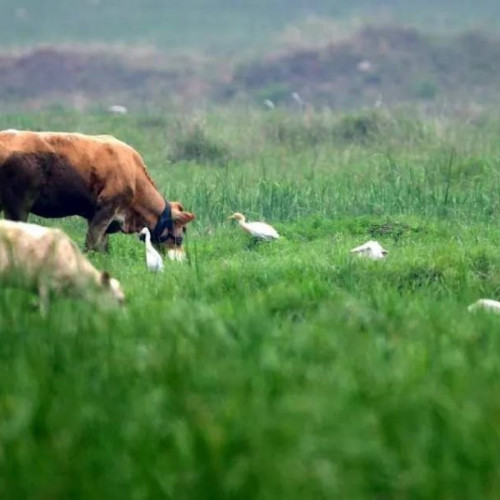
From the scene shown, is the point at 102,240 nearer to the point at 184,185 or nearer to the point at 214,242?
the point at 214,242

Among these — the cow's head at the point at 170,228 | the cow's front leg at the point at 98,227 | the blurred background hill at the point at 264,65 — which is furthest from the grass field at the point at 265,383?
the blurred background hill at the point at 264,65

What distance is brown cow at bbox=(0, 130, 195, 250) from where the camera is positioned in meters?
10.3

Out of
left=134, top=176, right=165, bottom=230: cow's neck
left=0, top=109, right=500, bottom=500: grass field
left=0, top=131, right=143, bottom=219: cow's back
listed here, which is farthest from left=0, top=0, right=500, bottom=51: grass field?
left=0, top=109, right=500, bottom=500: grass field

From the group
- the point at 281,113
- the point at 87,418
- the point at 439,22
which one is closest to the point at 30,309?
the point at 87,418

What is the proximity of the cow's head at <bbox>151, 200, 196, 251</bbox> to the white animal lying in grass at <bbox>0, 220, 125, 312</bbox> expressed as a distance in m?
4.47

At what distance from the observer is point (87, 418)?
478 centimetres

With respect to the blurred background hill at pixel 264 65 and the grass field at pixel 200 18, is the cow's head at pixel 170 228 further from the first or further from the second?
the grass field at pixel 200 18

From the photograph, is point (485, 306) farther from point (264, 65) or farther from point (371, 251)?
point (264, 65)

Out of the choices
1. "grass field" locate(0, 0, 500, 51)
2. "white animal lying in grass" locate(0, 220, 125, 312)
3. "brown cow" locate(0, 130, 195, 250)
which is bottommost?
"grass field" locate(0, 0, 500, 51)

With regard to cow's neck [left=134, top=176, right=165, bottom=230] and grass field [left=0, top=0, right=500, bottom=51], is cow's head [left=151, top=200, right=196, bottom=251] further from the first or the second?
grass field [left=0, top=0, right=500, bottom=51]

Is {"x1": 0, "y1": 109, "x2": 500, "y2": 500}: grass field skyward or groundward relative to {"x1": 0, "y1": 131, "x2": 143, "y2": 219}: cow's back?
skyward

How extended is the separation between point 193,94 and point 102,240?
21702mm

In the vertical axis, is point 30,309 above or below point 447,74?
above

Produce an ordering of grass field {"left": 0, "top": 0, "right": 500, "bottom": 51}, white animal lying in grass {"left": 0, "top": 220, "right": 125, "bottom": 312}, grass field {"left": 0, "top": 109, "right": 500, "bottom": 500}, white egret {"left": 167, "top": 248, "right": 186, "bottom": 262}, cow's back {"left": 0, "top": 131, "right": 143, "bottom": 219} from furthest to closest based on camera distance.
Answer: grass field {"left": 0, "top": 0, "right": 500, "bottom": 51} < white egret {"left": 167, "top": 248, "right": 186, "bottom": 262} < cow's back {"left": 0, "top": 131, "right": 143, "bottom": 219} < white animal lying in grass {"left": 0, "top": 220, "right": 125, "bottom": 312} < grass field {"left": 0, "top": 109, "right": 500, "bottom": 500}
